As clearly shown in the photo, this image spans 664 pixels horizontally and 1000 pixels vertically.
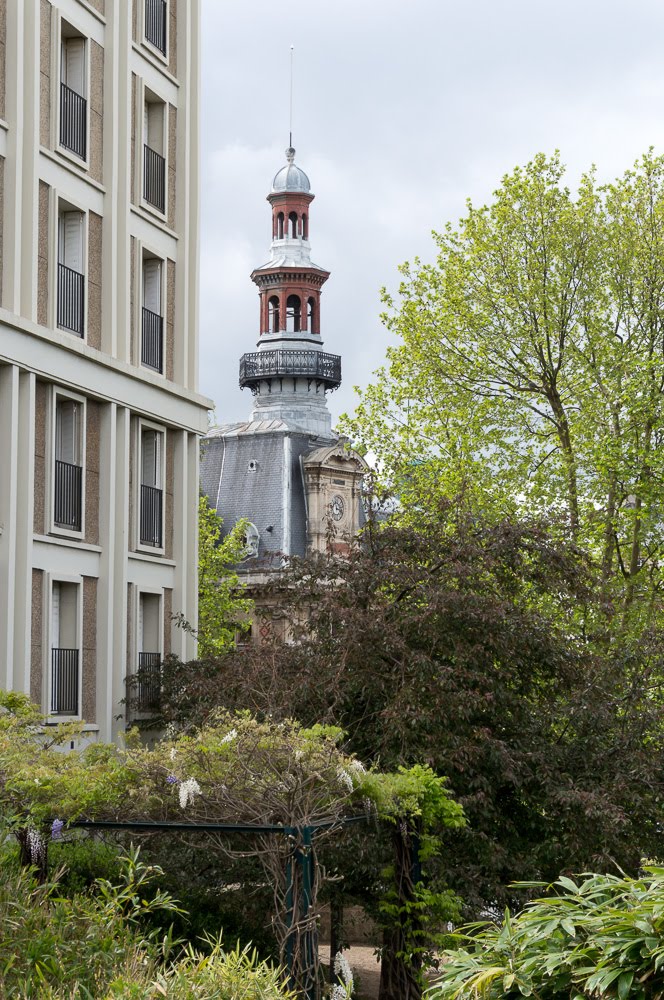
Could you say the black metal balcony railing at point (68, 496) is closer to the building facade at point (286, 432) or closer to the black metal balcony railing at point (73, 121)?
the black metal balcony railing at point (73, 121)

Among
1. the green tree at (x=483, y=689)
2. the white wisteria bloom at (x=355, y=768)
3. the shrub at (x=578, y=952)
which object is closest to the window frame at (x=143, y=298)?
the green tree at (x=483, y=689)

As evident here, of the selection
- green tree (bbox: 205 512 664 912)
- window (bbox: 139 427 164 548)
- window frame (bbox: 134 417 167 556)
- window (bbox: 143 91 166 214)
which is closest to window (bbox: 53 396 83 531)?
window frame (bbox: 134 417 167 556)

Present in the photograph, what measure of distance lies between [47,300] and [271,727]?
37.4 feet

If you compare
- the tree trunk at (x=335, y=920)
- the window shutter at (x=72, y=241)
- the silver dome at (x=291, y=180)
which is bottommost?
the tree trunk at (x=335, y=920)

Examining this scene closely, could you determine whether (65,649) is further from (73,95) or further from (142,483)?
(73,95)

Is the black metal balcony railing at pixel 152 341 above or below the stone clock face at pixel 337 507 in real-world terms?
below

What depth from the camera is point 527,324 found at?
3194 cm

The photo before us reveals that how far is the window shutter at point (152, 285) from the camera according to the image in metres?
28.4

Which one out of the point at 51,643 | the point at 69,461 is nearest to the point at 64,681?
the point at 51,643

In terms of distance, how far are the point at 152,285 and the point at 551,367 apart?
8.97m

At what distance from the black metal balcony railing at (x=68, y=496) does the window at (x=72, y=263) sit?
7.66 feet

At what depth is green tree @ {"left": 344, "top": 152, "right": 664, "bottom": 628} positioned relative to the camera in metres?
30.8

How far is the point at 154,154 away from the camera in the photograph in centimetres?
2830

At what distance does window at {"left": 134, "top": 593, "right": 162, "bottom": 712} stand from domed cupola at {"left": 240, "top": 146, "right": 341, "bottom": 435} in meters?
51.4
